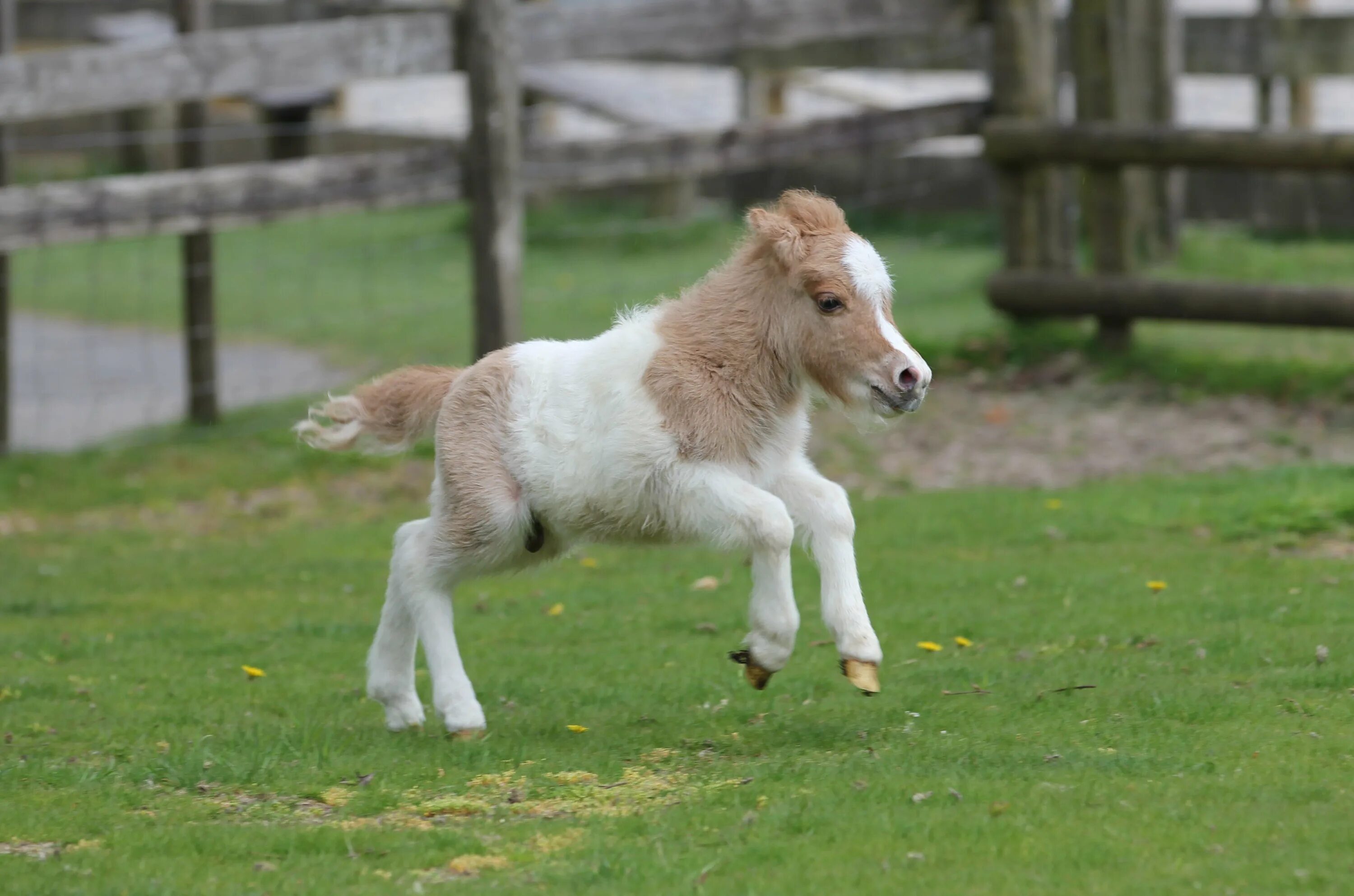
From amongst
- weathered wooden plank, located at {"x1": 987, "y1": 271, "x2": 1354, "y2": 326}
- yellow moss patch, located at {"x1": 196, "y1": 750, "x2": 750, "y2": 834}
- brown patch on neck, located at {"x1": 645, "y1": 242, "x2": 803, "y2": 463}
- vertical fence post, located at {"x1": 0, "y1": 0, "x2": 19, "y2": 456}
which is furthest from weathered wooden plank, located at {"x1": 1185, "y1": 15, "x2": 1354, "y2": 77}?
yellow moss patch, located at {"x1": 196, "y1": 750, "x2": 750, "y2": 834}

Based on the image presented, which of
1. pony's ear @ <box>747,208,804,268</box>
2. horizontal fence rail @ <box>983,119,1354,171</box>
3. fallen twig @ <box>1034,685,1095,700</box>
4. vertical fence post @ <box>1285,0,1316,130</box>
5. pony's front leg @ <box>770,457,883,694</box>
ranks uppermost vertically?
vertical fence post @ <box>1285,0,1316,130</box>

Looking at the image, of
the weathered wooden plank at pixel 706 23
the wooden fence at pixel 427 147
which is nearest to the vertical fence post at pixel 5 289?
the wooden fence at pixel 427 147

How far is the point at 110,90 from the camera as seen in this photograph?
10062mm

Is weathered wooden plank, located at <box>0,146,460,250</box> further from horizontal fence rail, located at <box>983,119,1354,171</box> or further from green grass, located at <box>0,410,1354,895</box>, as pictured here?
horizontal fence rail, located at <box>983,119,1354,171</box>

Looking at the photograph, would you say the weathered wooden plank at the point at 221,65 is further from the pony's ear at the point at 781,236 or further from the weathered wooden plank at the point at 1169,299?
the pony's ear at the point at 781,236

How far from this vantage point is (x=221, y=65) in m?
10.4

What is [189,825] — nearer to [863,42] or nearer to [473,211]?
[473,211]

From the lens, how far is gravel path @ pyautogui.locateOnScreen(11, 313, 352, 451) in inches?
512

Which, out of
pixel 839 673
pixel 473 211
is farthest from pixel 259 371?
pixel 839 673

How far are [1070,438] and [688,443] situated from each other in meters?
5.91

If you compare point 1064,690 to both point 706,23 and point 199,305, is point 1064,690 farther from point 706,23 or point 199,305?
point 199,305

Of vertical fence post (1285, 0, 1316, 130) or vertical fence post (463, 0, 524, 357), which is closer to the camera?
vertical fence post (463, 0, 524, 357)

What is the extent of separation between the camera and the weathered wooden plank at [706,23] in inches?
458

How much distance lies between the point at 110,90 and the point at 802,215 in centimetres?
575
